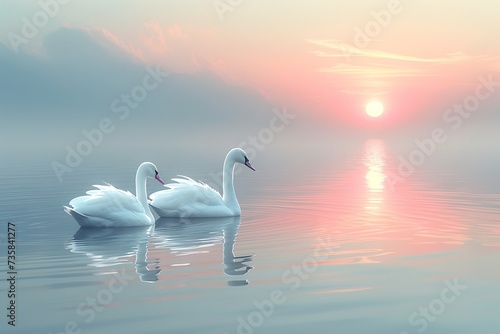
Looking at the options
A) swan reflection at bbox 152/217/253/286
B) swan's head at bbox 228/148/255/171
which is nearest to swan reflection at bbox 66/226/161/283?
swan reflection at bbox 152/217/253/286

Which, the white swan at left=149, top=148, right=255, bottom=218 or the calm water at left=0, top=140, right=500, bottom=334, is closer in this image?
the calm water at left=0, top=140, right=500, bottom=334

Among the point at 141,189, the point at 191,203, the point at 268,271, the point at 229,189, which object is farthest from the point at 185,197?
the point at 268,271

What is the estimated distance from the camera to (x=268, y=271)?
1104 cm

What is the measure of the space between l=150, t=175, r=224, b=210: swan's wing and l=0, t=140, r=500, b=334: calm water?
0.45 meters

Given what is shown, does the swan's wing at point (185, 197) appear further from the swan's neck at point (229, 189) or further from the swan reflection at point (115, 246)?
the swan reflection at point (115, 246)

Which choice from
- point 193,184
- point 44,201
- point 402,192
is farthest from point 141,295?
point 402,192

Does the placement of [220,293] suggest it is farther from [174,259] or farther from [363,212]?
[363,212]

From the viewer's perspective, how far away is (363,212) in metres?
18.5

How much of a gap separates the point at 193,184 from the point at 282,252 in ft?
17.8

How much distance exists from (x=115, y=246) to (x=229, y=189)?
509 centimetres

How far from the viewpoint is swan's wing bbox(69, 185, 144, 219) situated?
14.9 metres

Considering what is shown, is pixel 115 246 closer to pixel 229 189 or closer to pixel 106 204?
pixel 106 204

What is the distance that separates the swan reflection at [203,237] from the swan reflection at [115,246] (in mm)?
370

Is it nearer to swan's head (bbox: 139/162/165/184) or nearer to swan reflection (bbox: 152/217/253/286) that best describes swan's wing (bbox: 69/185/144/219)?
swan reflection (bbox: 152/217/253/286)
